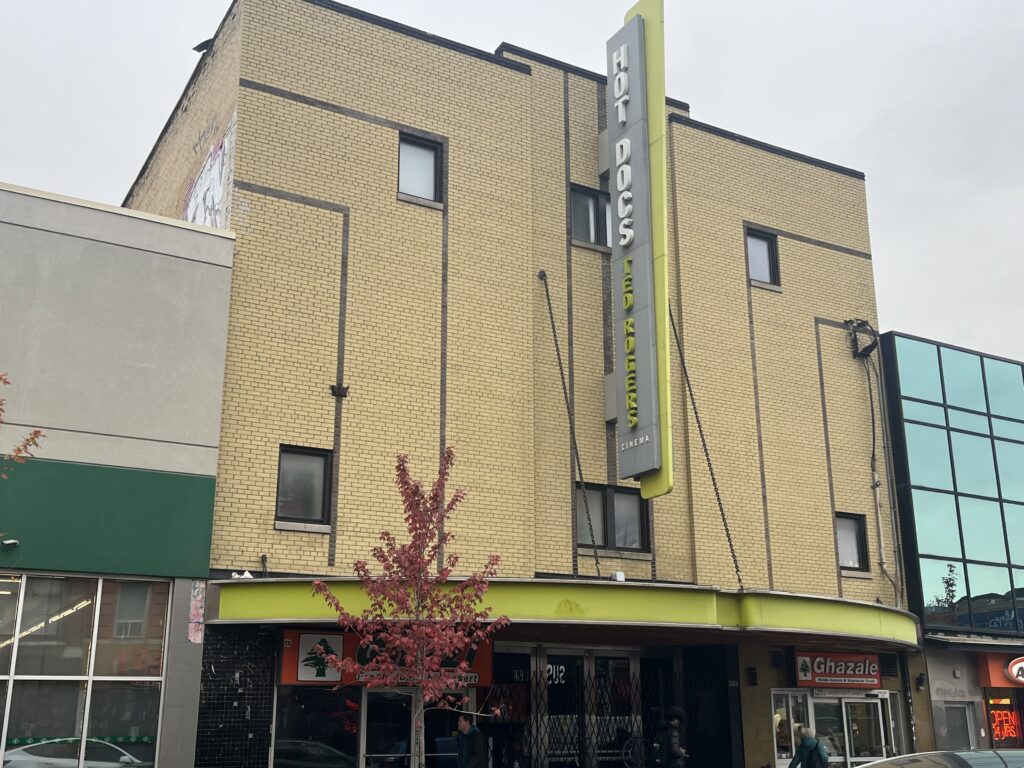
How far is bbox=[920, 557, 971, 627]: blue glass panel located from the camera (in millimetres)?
23500

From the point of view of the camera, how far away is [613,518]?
20156 mm

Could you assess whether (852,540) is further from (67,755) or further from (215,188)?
(67,755)

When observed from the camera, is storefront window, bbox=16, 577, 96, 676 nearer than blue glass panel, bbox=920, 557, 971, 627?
Yes

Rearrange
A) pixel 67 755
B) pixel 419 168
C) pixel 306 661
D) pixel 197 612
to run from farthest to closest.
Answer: pixel 419 168 → pixel 306 661 → pixel 197 612 → pixel 67 755

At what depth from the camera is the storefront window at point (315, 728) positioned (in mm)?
16094

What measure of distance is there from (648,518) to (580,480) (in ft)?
5.74

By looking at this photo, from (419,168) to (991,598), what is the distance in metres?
15.4

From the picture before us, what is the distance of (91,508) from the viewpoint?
49.9 feet

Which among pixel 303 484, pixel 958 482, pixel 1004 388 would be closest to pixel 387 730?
pixel 303 484

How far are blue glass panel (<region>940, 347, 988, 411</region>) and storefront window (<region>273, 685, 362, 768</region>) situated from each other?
15.8 metres

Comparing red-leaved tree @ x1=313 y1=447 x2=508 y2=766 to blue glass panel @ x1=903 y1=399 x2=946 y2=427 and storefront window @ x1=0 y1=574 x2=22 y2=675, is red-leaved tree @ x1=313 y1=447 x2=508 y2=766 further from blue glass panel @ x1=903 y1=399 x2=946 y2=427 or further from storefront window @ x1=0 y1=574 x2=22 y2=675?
blue glass panel @ x1=903 y1=399 x2=946 y2=427

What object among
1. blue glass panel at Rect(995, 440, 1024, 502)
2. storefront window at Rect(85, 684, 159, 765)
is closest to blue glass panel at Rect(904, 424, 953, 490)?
blue glass panel at Rect(995, 440, 1024, 502)

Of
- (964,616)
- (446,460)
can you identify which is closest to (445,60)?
(446,460)

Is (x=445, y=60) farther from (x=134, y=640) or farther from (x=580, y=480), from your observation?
(x=134, y=640)
